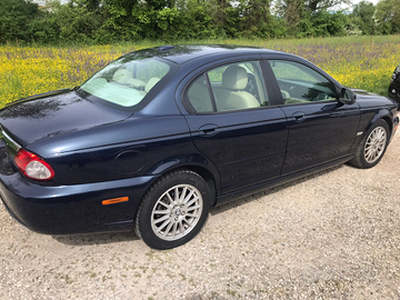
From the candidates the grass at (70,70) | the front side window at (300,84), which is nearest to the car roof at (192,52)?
the front side window at (300,84)

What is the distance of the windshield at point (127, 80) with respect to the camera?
2.70 m

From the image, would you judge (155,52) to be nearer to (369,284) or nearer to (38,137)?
(38,137)

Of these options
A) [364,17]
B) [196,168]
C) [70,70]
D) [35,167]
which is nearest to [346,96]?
[196,168]

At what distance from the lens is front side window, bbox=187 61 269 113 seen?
8.95 ft

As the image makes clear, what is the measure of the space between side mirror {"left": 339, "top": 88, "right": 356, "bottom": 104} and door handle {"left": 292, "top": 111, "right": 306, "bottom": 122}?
2.31ft

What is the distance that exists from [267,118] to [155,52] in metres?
1.31

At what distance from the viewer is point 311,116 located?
3375mm

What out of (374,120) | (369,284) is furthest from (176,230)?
(374,120)

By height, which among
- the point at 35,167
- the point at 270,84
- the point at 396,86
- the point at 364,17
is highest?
the point at 364,17

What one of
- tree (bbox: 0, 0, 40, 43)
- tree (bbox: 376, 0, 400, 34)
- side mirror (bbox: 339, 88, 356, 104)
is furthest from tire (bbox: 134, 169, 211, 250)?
tree (bbox: 376, 0, 400, 34)

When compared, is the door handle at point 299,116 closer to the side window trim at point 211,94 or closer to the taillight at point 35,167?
the side window trim at point 211,94

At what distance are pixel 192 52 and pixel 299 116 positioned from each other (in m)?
1.26

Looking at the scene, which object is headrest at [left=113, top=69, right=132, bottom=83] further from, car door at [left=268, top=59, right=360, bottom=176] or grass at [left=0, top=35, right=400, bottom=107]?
grass at [left=0, top=35, right=400, bottom=107]

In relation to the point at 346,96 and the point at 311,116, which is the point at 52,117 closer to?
the point at 311,116
